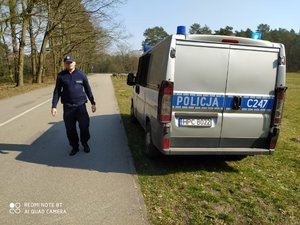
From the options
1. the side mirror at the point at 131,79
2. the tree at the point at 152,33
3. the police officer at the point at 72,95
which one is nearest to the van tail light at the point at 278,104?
the police officer at the point at 72,95

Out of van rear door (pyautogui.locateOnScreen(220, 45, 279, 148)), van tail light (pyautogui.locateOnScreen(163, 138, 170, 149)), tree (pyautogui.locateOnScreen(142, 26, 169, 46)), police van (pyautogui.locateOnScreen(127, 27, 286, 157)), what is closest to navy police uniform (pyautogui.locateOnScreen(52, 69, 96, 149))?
police van (pyautogui.locateOnScreen(127, 27, 286, 157))

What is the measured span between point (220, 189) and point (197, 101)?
55.2 inches

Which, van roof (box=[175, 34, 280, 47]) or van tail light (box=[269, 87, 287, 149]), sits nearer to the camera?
van roof (box=[175, 34, 280, 47])

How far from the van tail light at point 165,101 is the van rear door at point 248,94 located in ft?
3.11

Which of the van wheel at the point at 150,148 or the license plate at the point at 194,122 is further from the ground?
the license plate at the point at 194,122

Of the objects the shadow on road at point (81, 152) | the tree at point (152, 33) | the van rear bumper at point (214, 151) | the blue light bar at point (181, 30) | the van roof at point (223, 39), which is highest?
the tree at point (152, 33)

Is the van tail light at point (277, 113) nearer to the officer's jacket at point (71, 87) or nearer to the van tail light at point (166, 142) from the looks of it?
the van tail light at point (166, 142)

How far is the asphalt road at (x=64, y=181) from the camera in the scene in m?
3.79

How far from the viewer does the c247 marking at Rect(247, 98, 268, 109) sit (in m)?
5.20

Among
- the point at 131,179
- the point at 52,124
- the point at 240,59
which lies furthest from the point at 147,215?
the point at 52,124

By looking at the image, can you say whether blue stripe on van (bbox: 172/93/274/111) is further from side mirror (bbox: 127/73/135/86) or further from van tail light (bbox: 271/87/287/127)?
side mirror (bbox: 127/73/135/86)

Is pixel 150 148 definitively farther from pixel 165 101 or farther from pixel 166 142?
pixel 165 101

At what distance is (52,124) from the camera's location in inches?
378

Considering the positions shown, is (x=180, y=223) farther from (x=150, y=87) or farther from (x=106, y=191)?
(x=150, y=87)
